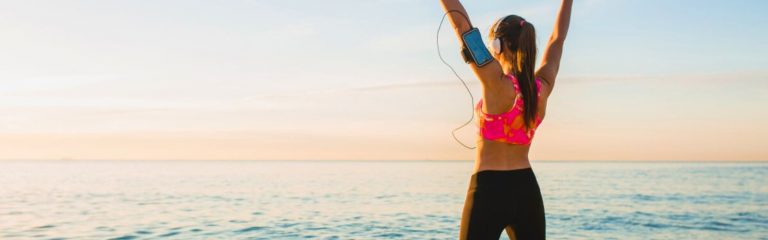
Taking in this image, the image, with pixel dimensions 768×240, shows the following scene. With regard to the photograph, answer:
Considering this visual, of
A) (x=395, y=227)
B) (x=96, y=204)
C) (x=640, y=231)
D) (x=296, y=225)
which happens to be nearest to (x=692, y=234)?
(x=640, y=231)

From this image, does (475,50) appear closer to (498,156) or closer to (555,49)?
(498,156)

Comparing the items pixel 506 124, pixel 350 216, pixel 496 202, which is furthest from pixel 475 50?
pixel 350 216

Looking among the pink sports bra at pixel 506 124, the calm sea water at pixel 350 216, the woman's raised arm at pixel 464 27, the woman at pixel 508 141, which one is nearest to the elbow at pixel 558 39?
the woman at pixel 508 141

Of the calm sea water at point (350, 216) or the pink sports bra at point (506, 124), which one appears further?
the calm sea water at point (350, 216)

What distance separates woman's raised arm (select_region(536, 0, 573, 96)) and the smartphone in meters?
0.62

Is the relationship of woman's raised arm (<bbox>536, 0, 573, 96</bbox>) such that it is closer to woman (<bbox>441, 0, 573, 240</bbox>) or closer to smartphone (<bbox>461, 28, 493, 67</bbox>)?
woman (<bbox>441, 0, 573, 240</bbox>)

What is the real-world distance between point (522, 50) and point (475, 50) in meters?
0.34

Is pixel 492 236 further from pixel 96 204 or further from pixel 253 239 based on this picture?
pixel 96 204

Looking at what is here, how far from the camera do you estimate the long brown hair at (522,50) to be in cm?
311

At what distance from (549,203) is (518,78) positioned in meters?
21.8

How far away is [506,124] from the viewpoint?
3.11m

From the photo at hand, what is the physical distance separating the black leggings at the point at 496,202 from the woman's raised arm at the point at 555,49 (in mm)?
461

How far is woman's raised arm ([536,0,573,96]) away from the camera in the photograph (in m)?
3.44

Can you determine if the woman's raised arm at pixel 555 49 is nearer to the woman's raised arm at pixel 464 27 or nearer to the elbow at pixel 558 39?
the elbow at pixel 558 39
